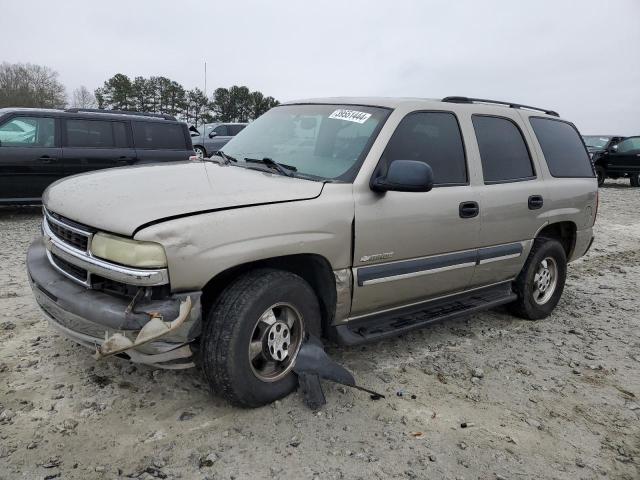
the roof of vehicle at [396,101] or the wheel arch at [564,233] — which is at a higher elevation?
the roof of vehicle at [396,101]

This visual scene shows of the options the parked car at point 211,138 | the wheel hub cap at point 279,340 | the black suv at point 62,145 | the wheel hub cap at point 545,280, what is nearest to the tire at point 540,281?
the wheel hub cap at point 545,280

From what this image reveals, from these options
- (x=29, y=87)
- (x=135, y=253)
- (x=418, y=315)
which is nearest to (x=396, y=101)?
(x=418, y=315)

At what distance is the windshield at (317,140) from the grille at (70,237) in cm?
121

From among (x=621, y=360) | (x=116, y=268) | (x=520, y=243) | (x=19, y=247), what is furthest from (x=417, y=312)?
(x=19, y=247)

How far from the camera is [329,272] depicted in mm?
3021

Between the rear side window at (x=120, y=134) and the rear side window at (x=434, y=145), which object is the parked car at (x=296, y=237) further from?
the rear side window at (x=120, y=134)

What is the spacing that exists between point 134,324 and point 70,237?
2.39 ft

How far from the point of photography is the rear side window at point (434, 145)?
3373 millimetres

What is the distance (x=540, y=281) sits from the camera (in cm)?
466

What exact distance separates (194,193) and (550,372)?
2.74m

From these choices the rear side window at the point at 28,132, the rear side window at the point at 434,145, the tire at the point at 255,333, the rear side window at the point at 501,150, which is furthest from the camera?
the rear side window at the point at 28,132

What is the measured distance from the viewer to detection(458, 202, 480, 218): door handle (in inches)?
142

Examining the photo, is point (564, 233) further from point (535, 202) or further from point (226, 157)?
point (226, 157)

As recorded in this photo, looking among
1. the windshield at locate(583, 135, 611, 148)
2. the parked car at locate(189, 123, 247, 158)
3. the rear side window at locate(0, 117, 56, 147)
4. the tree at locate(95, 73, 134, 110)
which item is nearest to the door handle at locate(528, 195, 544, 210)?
the rear side window at locate(0, 117, 56, 147)
